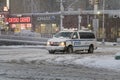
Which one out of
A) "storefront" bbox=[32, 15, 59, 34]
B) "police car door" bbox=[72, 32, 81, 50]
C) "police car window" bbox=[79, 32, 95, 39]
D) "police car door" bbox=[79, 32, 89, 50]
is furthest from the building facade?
"police car door" bbox=[72, 32, 81, 50]

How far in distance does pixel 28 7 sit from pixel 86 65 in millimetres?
91396

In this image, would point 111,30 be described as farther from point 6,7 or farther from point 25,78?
point 25,78

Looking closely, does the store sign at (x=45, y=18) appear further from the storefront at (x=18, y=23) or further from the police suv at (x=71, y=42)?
the police suv at (x=71, y=42)

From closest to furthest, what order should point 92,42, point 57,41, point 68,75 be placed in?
point 68,75 < point 57,41 < point 92,42

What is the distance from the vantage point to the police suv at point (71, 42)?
34875 mm

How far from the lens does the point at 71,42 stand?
116ft

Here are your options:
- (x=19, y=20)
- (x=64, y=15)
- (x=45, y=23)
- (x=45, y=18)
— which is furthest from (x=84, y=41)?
(x=19, y=20)

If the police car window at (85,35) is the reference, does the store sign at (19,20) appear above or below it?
below

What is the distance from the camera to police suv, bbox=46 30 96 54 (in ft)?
114

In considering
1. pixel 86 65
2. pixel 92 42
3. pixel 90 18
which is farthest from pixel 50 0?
pixel 86 65

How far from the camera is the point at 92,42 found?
37562mm

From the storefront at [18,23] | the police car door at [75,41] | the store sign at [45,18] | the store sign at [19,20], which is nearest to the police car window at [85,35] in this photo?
the police car door at [75,41]

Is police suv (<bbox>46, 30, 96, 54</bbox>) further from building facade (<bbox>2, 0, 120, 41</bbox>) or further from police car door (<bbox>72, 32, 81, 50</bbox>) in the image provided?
building facade (<bbox>2, 0, 120, 41</bbox>)

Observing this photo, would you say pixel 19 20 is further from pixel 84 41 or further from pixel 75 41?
pixel 75 41
